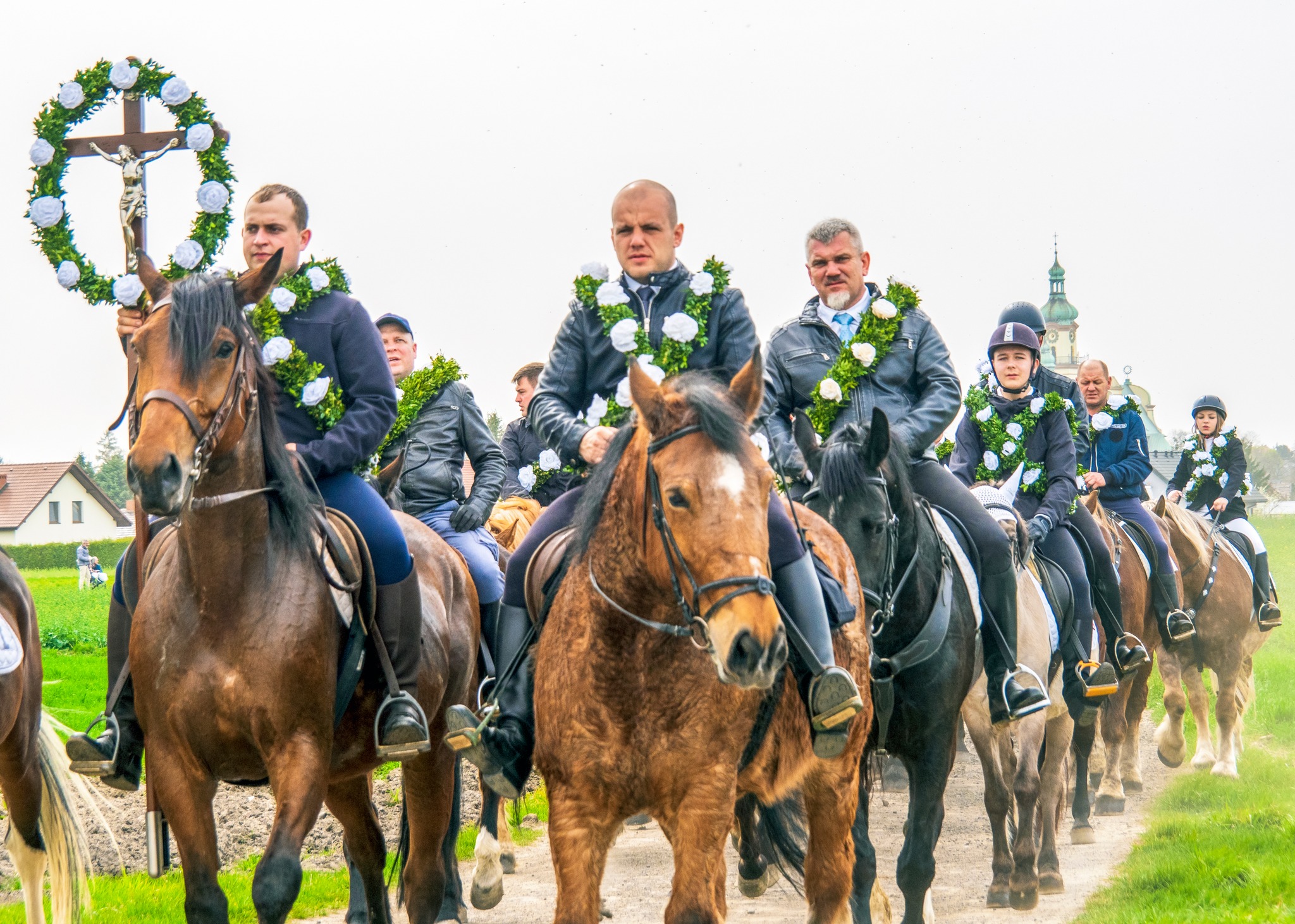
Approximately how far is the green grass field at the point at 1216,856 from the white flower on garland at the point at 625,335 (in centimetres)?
390

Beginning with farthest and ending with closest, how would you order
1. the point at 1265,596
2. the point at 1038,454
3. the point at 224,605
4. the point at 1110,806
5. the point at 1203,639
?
the point at 1265,596
the point at 1203,639
the point at 1110,806
the point at 1038,454
the point at 224,605

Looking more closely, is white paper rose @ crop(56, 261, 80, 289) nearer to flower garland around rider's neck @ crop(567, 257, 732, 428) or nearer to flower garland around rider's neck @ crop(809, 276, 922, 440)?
flower garland around rider's neck @ crop(567, 257, 732, 428)

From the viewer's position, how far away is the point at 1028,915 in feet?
25.1

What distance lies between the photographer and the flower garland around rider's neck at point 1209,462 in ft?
52.8

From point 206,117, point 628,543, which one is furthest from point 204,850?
point 206,117

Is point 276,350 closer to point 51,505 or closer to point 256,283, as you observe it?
point 256,283

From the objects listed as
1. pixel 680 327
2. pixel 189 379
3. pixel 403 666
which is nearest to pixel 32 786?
pixel 403 666

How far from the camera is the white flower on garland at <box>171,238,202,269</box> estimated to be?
5871 millimetres

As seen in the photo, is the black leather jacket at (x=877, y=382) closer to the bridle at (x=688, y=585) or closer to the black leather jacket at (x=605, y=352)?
the black leather jacket at (x=605, y=352)

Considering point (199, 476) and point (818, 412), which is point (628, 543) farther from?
point (818, 412)

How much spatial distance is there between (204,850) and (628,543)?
6.42 feet

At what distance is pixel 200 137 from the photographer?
20.3 ft

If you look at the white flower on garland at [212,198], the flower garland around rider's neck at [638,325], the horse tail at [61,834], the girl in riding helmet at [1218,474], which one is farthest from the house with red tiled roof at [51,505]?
the flower garland around rider's neck at [638,325]

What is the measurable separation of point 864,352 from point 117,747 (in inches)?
156
